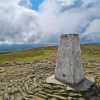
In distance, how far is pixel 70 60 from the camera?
16.9m

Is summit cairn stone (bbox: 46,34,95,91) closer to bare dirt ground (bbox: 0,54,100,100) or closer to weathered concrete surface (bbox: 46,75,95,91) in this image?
weathered concrete surface (bbox: 46,75,95,91)

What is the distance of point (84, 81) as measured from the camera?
17.6 meters

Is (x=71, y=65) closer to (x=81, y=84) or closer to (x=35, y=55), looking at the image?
(x=81, y=84)

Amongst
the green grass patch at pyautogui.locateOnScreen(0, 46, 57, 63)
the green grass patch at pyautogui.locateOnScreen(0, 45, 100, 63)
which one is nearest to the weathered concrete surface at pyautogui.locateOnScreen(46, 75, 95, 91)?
the green grass patch at pyautogui.locateOnScreen(0, 45, 100, 63)

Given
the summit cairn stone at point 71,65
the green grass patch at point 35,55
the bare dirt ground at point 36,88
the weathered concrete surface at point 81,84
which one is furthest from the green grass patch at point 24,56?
the summit cairn stone at point 71,65

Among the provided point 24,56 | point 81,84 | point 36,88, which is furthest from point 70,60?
point 24,56

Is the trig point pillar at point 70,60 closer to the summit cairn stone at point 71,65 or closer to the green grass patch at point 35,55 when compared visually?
the summit cairn stone at point 71,65

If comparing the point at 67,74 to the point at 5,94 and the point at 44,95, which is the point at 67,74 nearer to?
the point at 44,95

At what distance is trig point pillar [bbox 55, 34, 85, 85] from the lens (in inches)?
663

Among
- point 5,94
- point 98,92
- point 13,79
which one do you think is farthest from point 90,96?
point 13,79

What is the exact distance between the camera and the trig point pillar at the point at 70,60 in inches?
663

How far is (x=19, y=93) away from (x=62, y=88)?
281 cm

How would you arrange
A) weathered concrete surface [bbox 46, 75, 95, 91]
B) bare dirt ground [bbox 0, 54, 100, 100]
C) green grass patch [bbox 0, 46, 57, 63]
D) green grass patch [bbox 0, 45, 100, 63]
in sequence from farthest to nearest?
1. green grass patch [bbox 0, 46, 57, 63]
2. green grass patch [bbox 0, 45, 100, 63]
3. weathered concrete surface [bbox 46, 75, 95, 91]
4. bare dirt ground [bbox 0, 54, 100, 100]

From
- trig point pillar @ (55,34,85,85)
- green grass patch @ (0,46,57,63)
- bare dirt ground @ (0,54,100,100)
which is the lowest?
bare dirt ground @ (0,54,100,100)
